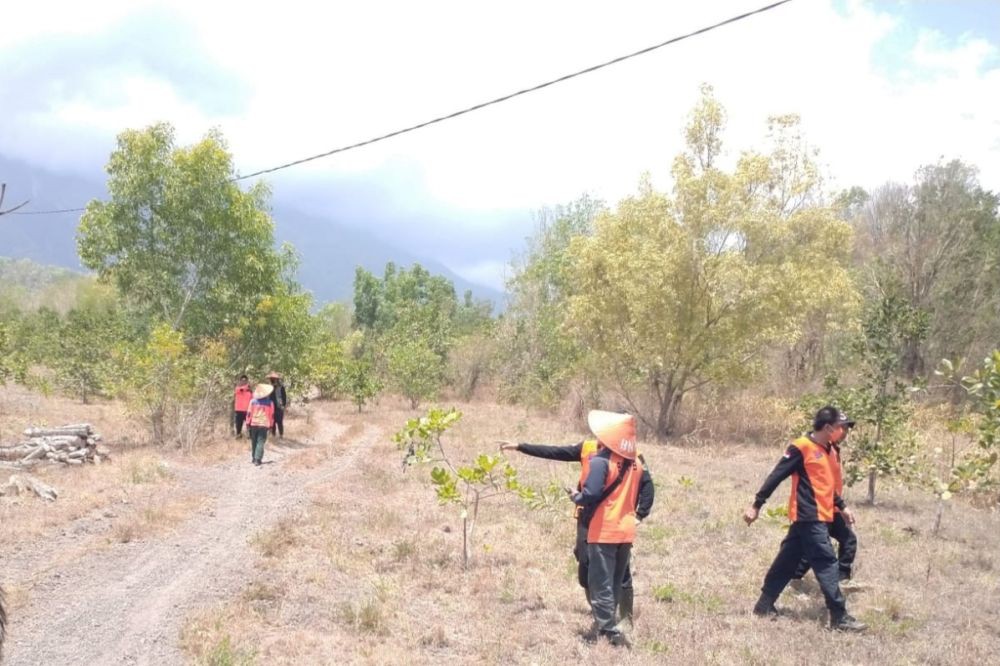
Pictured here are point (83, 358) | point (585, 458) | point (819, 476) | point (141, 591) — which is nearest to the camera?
point (585, 458)

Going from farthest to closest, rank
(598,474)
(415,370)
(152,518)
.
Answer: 1. (415,370)
2. (152,518)
3. (598,474)

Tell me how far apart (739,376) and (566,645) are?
16700mm

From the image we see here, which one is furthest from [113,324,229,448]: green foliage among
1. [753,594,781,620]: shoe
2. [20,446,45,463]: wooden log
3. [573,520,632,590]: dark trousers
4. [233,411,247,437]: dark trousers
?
[753,594,781,620]: shoe

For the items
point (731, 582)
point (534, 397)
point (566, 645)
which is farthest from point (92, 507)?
point (534, 397)

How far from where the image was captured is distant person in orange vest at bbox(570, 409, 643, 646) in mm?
5324

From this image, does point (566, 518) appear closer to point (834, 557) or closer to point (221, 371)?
point (834, 557)

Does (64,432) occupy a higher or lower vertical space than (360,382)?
lower

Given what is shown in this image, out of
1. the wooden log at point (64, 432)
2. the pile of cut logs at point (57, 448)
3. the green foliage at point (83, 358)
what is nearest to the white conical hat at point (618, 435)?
the pile of cut logs at point (57, 448)

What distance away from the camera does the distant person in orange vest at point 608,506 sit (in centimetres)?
532

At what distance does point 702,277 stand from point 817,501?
14.8 m

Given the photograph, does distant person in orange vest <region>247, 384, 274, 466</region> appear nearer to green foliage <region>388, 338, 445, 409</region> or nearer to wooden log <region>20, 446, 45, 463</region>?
wooden log <region>20, 446, 45, 463</region>

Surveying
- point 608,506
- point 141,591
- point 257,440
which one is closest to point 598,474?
point 608,506

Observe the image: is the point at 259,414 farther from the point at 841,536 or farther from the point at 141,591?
the point at 841,536

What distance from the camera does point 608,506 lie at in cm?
536
